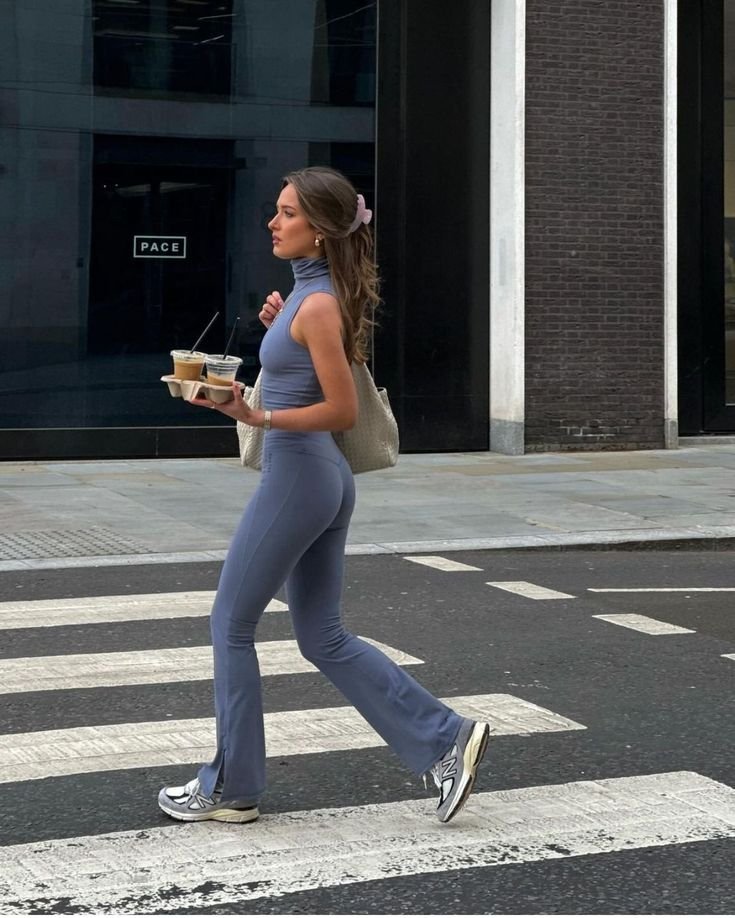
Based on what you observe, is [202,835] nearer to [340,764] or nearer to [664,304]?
[340,764]

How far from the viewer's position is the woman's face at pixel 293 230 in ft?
15.0

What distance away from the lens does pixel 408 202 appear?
17.0 metres

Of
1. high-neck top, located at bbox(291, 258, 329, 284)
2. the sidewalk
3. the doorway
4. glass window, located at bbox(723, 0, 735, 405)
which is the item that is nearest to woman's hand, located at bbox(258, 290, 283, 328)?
high-neck top, located at bbox(291, 258, 329, 284)

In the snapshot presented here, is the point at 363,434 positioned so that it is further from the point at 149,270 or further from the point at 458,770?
the point at 149,270

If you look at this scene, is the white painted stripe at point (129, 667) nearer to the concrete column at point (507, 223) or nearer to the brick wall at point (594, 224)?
the concrete column at point (507, 223)

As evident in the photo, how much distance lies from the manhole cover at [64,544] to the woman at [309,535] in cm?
570

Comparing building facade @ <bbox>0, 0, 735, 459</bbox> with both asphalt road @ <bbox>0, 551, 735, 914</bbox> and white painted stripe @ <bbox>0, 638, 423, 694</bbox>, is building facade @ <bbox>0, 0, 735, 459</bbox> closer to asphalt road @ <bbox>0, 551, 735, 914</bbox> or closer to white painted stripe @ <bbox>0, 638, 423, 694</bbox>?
asphalt road @ <bbox>0, 551, 735, 914</bbox>

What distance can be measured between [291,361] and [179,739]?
1.77m

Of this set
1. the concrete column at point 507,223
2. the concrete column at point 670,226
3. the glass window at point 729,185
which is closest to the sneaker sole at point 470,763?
the concrete column at point 507,223

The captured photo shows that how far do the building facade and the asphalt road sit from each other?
6635 mm

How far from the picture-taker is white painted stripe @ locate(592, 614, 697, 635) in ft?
25.6

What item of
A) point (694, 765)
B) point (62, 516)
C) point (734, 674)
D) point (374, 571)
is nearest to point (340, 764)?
point (694, 765)

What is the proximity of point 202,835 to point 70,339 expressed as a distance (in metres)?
11.9

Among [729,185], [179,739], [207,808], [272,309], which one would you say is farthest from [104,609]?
[729,185]
